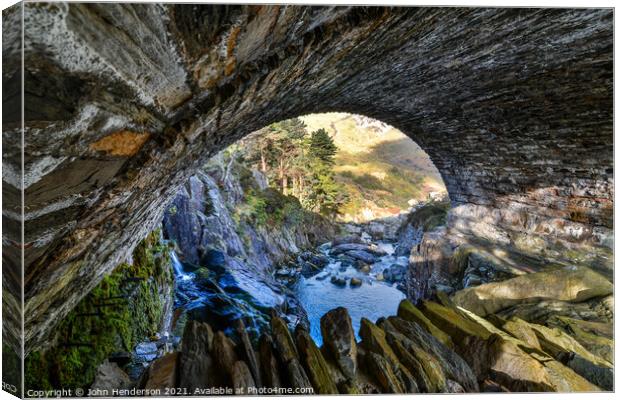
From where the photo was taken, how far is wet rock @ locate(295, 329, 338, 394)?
79.7 inches

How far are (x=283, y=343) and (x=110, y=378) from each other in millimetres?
1258

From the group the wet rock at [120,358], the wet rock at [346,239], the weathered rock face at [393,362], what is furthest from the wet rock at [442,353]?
the wet rock at [346,239]

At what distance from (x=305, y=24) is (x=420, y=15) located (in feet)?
3.19

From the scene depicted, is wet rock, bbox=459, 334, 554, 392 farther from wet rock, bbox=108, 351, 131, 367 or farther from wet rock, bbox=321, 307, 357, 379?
wet rock, bbox=108, 351, 131, 367

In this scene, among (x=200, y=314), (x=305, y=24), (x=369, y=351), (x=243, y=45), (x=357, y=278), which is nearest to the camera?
(x=243, y=45)

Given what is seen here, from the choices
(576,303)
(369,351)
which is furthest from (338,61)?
(576,303)

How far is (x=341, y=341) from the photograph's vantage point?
7.27 ft

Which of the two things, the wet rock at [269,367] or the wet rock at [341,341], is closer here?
the wet rock at [269,367]

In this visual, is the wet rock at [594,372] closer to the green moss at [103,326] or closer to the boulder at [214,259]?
the green moss at [103,326]

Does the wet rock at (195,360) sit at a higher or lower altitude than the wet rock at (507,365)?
higher

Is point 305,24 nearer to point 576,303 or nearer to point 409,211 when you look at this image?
point 576,303

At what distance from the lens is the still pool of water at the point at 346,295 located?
7148 millimetres

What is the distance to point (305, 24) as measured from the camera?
4.88 ft

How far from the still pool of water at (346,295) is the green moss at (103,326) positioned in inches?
155
